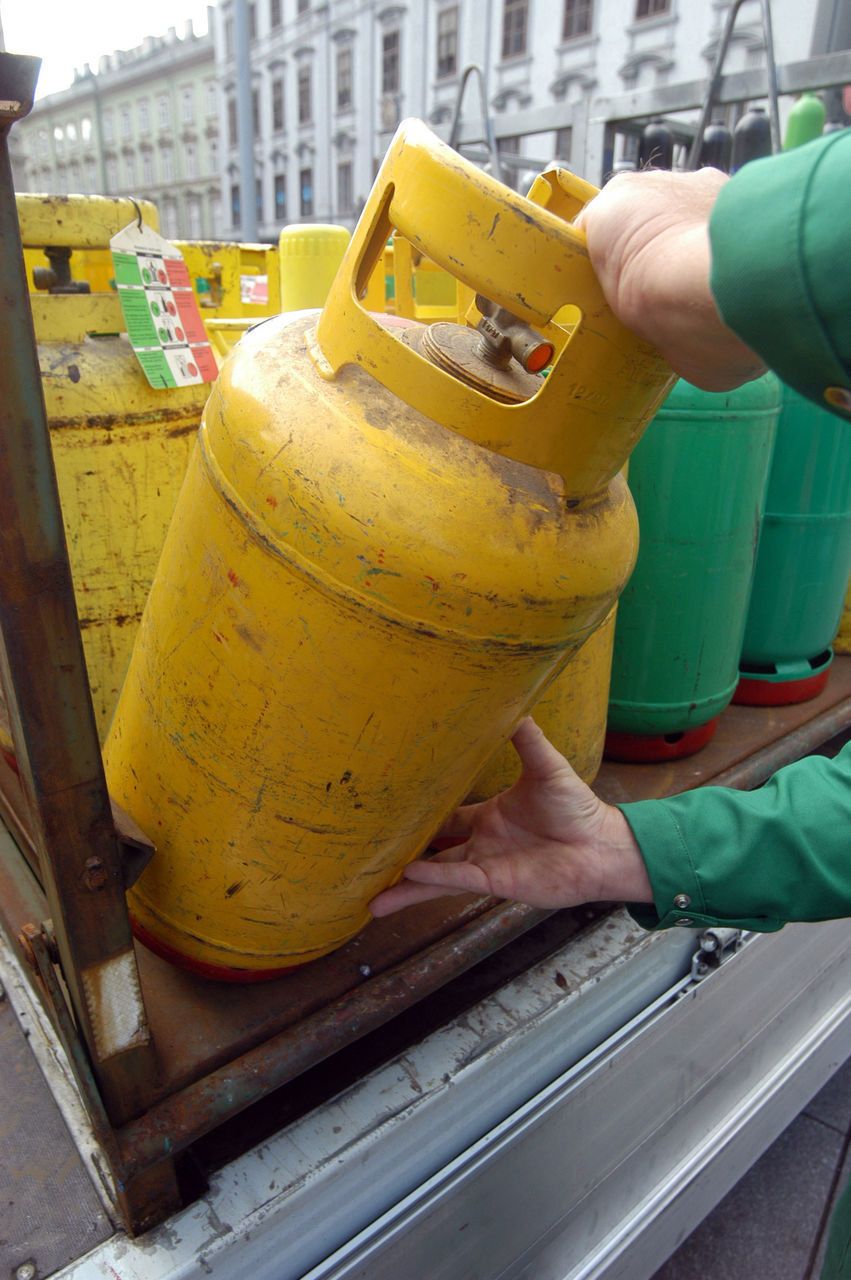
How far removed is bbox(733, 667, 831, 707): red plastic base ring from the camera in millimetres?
1560

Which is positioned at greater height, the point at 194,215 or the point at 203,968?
the point at 194,215

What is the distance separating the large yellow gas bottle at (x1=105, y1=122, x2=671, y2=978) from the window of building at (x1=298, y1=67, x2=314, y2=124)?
2669 cm

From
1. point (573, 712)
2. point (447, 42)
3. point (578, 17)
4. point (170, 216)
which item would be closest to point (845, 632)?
point (573, 712)

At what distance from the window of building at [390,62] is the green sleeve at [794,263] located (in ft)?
78.0

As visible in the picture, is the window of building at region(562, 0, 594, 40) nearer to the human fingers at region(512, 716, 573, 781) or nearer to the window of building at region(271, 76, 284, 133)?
the window of building at region(271, 76, 284, 133)

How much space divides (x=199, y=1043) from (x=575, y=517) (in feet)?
2.08

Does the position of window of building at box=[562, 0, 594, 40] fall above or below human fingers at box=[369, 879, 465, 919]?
above

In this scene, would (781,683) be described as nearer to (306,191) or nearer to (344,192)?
(344,192)

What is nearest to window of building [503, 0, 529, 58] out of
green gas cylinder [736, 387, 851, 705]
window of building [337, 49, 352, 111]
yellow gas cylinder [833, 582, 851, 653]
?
window of building [337, 49, 352, 111]

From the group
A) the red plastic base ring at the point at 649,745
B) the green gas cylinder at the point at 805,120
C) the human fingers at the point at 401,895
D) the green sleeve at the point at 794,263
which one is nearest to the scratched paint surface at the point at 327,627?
the human fingers at the point at 401,895

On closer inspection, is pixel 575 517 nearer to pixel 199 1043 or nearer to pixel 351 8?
pixel 199 1043

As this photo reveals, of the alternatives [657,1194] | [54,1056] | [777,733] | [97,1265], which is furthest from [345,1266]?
[777,733]

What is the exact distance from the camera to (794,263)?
0.41 m

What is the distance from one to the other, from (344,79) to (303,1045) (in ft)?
85.5
